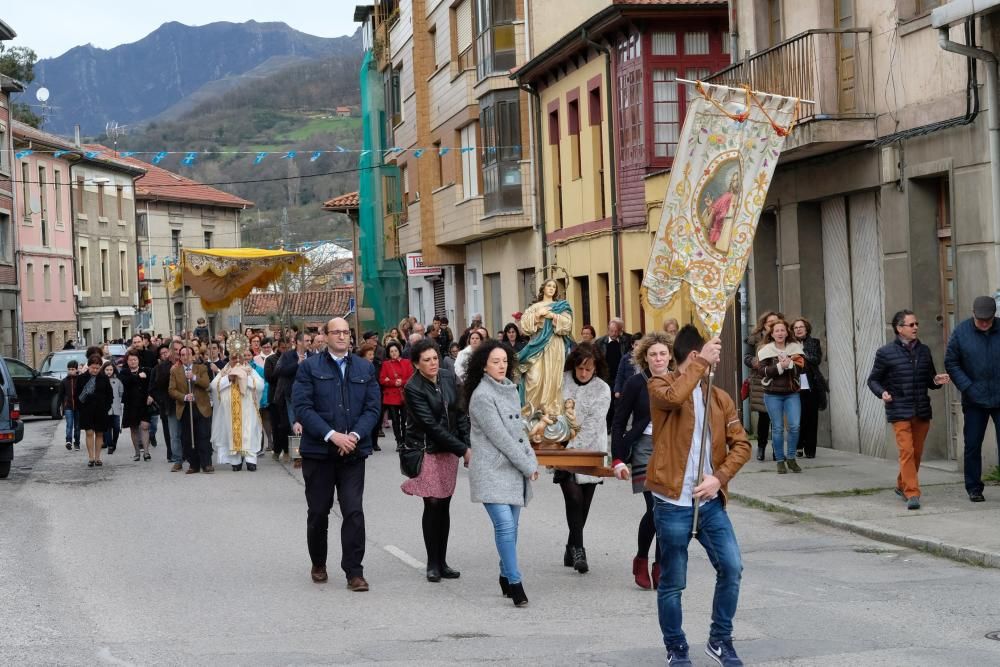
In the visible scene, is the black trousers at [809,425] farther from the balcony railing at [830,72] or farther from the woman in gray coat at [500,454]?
the woman in gray coat at [500,454]

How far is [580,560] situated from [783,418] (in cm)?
672

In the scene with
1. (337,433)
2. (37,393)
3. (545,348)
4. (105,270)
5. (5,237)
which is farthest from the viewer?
(105,270)

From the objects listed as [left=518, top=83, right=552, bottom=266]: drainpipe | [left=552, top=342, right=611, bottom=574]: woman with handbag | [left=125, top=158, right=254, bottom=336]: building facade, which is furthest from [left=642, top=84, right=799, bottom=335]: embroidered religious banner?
[left=125, top=158, right=254, bottom=336]: building facade

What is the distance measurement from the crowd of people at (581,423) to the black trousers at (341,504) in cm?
1

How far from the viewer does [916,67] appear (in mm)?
16672

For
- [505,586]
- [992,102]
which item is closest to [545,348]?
[505,586]

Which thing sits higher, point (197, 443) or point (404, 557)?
point (197, 443)

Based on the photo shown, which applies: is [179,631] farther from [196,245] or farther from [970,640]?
[196,245]

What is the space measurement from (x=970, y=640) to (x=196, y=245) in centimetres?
7931

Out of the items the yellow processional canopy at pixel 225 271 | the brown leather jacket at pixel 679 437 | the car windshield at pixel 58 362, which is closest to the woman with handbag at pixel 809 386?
the brown leather jacket at pixel 679 437

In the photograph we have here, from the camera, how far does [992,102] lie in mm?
14938

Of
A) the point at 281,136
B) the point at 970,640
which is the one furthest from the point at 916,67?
the point at 281,136

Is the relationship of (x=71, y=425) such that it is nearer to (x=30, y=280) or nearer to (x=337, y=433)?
(x=337, y=433)

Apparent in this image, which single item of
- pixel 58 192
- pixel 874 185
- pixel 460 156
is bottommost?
pixel 874 185
